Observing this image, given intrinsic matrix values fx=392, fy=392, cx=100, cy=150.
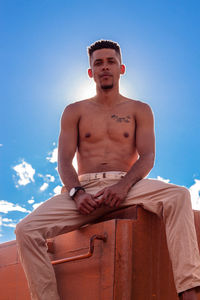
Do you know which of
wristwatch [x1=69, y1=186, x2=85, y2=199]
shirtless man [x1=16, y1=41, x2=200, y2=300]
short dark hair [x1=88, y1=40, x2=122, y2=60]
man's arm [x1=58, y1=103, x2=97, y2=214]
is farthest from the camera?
short dark hair [x1=88, y1=40, x2=122, y2=60]

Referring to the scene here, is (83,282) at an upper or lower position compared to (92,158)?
lower

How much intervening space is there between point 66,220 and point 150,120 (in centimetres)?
128

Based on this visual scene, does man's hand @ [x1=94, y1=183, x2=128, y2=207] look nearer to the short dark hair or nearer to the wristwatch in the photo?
the wristwatch

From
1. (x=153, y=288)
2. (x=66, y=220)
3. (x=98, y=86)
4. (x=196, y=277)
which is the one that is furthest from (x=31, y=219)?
(x=98, y=86)

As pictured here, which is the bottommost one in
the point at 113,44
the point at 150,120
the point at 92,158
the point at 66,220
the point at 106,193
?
the point at 66,220

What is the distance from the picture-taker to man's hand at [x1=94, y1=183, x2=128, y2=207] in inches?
120

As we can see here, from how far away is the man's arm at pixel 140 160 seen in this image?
306cm

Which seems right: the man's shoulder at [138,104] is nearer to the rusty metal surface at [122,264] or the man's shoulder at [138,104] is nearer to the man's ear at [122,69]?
the man's ear at [122,69]

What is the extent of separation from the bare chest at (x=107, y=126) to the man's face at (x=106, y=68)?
0.31m

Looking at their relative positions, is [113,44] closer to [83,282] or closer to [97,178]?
[97,178]

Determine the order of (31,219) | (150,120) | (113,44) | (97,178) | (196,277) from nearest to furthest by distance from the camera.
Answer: (196,277) → (31,219) → (97,178) → (150,120) → (113,44)

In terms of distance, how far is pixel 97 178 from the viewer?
135 inches

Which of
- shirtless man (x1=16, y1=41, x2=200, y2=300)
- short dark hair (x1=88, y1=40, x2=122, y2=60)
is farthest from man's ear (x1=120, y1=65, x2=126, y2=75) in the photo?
short dark hair (x1=88, y1=40, x2=122, y2=60)

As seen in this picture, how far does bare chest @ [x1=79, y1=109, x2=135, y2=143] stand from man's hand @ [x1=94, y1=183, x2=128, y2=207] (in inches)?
26.9
